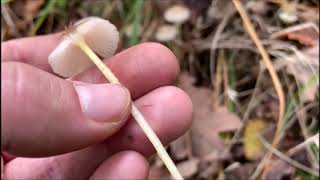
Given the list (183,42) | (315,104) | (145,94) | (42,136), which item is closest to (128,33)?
(183,42)

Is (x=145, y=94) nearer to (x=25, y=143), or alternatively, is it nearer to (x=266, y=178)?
(x=25, y=143)

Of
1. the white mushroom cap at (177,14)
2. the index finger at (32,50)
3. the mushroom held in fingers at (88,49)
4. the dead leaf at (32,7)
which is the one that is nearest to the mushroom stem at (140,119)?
the mushroom held in fingers at (88,49)

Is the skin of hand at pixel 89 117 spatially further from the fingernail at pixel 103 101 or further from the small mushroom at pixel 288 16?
the small mushroom at pixel 288 16

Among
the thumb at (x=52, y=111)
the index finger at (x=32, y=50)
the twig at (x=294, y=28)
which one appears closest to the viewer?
the thumb at (x=52, y=111)

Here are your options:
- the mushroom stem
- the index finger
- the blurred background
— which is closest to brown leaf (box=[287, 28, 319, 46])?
the blurred background

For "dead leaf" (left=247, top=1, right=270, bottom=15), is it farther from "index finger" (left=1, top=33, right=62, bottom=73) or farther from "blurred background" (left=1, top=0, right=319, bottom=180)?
"index finger" (left=1, top=33, right=62, bottom=73)

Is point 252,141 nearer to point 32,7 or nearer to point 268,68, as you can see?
point 268,68
